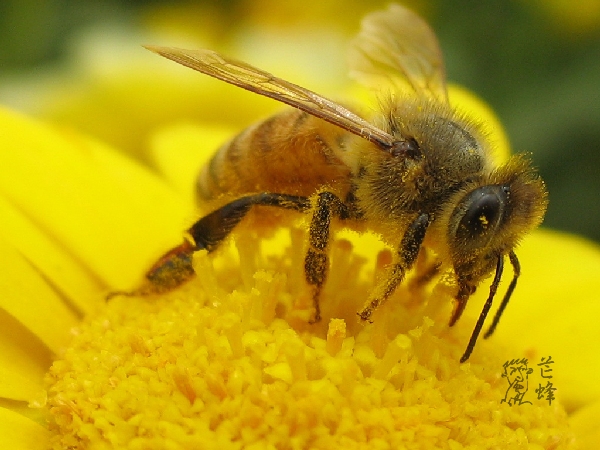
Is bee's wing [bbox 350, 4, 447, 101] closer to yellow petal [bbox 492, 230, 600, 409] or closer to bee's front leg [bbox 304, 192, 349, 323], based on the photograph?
yellow petal [bbox 492, 230, 600, 409]

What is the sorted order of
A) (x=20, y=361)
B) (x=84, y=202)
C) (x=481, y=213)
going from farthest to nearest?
(x=84, y=202) < (x=20, y=361) < (x=481, y=213)

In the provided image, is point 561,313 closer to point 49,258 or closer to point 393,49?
point 393,49

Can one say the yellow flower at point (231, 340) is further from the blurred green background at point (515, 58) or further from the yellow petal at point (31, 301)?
the blurred green background at point (515, 58)

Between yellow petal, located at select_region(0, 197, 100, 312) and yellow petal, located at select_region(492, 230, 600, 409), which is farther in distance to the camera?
yellow petal, located at select_region(492, 230, 600, 409)

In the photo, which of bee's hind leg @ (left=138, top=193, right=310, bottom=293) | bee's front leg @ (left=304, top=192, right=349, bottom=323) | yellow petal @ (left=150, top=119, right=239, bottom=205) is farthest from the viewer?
yellow petal @ (left=150, top=119, right=239, bottom=205)

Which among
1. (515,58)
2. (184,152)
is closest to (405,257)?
(184,152)

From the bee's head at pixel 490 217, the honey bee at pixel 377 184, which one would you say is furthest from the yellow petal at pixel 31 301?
the bee's head at pixel 490 217

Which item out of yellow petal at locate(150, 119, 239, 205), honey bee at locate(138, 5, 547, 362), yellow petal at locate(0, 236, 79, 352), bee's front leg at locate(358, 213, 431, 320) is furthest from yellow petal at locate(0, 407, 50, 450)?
yellow petal at locate(150, 119, 239, 205)
